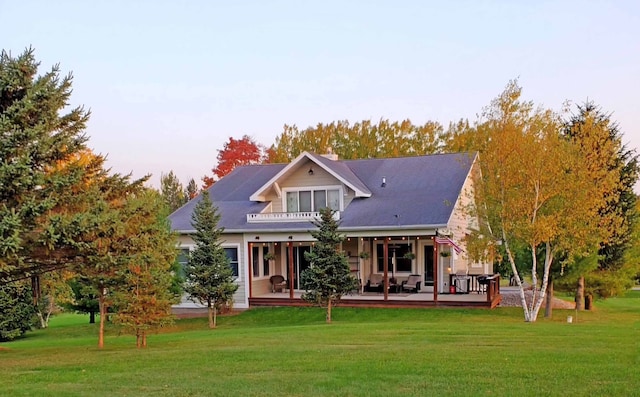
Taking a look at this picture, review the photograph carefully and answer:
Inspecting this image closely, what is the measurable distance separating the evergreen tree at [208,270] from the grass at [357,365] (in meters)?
6.28

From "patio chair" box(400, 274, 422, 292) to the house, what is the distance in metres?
0.06

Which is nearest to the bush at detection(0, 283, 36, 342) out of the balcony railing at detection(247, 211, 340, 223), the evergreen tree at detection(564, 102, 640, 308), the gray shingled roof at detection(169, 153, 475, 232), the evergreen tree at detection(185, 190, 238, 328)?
the evergreen tree at detection(185, 190, 238, 328)

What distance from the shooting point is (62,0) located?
638 inches

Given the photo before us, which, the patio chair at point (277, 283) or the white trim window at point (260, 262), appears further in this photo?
the patio chair at point (277, 283)

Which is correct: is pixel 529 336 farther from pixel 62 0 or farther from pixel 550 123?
pixel 62 0

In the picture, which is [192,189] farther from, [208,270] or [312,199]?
[208,270]

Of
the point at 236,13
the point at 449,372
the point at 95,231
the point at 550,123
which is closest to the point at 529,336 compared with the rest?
the point at 449,372

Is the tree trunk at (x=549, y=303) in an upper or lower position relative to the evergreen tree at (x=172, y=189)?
lower

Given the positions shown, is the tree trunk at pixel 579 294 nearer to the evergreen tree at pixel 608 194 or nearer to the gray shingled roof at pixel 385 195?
the evergreen tree at pixel 608 194

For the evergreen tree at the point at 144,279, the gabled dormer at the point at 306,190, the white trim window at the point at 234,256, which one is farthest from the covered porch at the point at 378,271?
the evergreen tree at the point at 144,279

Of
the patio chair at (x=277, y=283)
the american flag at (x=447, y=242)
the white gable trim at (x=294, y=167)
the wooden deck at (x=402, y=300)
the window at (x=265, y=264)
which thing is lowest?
the wooden deck at (x=402, y=300)

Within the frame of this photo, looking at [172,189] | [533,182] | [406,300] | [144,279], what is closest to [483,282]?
[406,300]

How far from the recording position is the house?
71.2 ft

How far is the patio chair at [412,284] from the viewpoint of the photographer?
22694 mm
